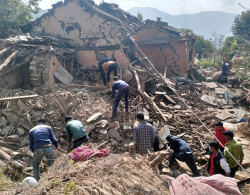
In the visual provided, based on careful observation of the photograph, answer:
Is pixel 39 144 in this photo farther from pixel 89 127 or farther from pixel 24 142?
pixel 24 142

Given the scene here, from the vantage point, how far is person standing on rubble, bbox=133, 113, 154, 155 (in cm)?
483

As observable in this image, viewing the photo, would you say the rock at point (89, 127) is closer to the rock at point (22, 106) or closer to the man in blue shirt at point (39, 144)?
the man in blue shirt at point (39, 144)

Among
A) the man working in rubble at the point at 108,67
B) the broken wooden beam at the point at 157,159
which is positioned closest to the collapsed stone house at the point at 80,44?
the man working in rubble at the point at 108,67

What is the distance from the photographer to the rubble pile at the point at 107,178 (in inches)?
102

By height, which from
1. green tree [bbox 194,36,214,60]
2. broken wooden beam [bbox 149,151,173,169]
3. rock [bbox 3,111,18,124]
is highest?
green tree [bbox 194,36,214,60]

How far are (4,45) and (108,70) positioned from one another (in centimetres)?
566

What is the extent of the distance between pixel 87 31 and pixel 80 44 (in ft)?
3.16

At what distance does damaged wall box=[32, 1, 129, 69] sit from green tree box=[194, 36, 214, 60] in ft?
82.6

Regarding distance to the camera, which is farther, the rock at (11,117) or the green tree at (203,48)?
the green tree at (203,48)

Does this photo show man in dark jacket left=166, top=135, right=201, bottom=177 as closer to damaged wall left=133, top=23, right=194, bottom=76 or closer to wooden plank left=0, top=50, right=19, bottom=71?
wooden plank left=0, top=50, right=19, bottom=71

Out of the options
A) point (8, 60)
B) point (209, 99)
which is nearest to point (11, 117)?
point (8, 60)

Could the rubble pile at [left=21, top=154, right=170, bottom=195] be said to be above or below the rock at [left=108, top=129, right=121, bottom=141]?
above

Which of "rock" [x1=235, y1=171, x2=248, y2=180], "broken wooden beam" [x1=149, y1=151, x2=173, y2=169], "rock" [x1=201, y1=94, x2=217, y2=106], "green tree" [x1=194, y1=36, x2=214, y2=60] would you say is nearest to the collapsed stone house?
"rock" [x1=201, y1=94, x2=217, y2=106]

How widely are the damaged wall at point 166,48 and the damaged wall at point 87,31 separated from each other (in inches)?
218
